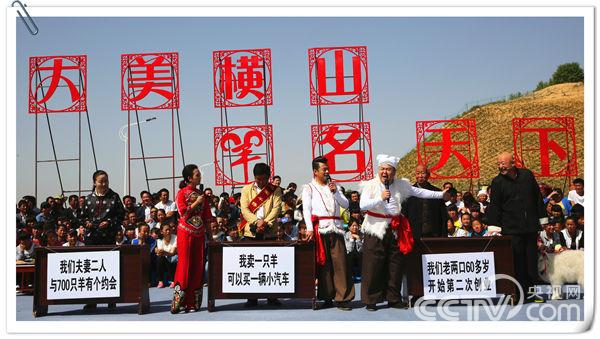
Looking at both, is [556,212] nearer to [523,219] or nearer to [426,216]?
[523,219]

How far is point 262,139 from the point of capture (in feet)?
39.0

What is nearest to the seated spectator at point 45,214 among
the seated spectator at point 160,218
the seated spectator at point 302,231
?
the seated spectator at point 160,218

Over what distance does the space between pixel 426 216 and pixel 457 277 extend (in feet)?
2.78

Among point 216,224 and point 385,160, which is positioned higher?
point 385,160

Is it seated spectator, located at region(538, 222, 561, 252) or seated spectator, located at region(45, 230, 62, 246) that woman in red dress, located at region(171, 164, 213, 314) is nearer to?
seated spectator, located at region(45, 230, 62, 246)

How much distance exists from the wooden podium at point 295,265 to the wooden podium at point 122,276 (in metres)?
0.68

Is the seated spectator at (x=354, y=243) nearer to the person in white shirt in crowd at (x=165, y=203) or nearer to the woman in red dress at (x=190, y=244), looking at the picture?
the woman in red dress at (x=190, y=244)

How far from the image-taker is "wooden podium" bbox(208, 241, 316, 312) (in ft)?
22.2

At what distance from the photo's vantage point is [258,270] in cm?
680

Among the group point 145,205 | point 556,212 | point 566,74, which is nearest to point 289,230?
point 145,205

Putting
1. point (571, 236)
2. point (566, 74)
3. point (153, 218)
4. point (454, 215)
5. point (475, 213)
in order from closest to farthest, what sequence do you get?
point (571, 236)
point (475, 213)
point (454, 215)
point (153, 218)
point (566, 74)

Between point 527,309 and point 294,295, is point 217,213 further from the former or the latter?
point 527,309
